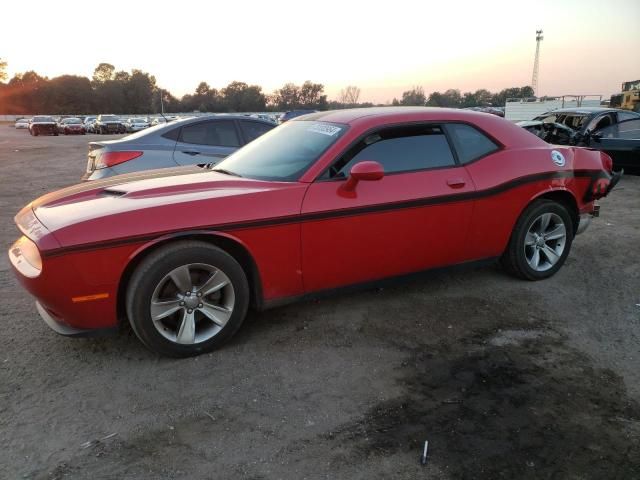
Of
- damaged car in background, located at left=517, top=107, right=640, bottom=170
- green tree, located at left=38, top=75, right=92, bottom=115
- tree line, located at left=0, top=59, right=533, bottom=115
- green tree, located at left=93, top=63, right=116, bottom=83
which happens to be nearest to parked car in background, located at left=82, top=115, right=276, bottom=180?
damaged car in background, located at left=517, top=107, right=640, bottom=170

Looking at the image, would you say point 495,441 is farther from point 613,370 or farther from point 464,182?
point 464,182

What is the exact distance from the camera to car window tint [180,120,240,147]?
269 inches

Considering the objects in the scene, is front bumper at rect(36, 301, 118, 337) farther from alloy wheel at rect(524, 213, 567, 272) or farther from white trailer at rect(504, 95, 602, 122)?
white trailer at rect(504, 95, 602, 122)

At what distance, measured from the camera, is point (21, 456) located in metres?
2.29

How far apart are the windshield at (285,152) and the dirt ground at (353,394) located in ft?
3.66

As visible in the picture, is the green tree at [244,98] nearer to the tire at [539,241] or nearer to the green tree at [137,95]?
the green tree at [137,95]

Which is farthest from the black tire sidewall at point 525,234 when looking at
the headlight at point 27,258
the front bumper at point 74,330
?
the headlight at point 27,258

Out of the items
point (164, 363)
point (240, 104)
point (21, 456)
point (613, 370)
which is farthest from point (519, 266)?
point (240, 104)

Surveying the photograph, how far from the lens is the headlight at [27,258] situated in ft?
9.33

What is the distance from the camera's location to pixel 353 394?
2746mm

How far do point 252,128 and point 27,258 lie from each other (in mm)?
4769

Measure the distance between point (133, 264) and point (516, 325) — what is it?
2725 millimetres

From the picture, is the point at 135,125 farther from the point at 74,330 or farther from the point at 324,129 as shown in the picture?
the point at 74,330

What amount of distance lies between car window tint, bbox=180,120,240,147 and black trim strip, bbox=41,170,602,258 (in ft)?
13.5
